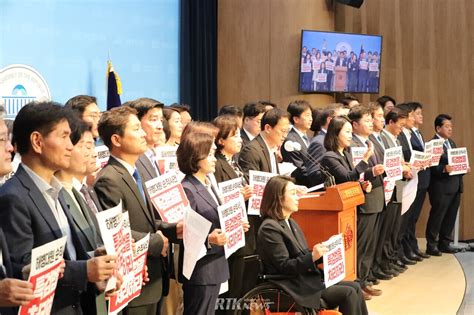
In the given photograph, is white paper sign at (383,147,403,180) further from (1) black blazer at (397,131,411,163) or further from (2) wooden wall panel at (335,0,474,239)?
(2) wooden wall panel at (335,0,474,239)

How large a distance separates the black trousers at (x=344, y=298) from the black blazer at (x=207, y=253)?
2.96 ft

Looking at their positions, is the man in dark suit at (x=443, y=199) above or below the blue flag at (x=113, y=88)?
below

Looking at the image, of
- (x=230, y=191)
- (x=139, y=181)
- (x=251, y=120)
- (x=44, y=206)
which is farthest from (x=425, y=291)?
(x=44, y=206)

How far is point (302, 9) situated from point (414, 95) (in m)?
1.98

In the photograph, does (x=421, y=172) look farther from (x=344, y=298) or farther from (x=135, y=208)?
(x=135, y=208)

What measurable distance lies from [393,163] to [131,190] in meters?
3.77

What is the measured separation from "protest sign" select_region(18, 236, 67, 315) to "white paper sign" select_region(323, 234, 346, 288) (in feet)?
7.77

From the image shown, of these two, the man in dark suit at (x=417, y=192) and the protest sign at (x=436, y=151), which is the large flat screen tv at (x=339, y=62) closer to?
the man in dark suit at (x=417, y=192)

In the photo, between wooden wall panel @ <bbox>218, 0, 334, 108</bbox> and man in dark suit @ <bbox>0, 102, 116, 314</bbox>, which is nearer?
man in dark suit @ <bbox>0, 102, 116, 314</bbox>

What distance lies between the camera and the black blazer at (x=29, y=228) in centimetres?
284

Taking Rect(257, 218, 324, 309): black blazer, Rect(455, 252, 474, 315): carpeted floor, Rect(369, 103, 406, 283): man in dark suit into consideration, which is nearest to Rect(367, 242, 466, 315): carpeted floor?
Rect(455, 252, 474, 315): carpeted floor

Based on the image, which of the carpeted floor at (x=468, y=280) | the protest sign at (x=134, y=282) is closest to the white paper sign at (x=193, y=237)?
the protest sign at (x=134, y=282)

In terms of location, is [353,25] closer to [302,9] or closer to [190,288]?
[302,9]

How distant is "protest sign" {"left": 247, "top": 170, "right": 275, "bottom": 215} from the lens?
5.68 metres
